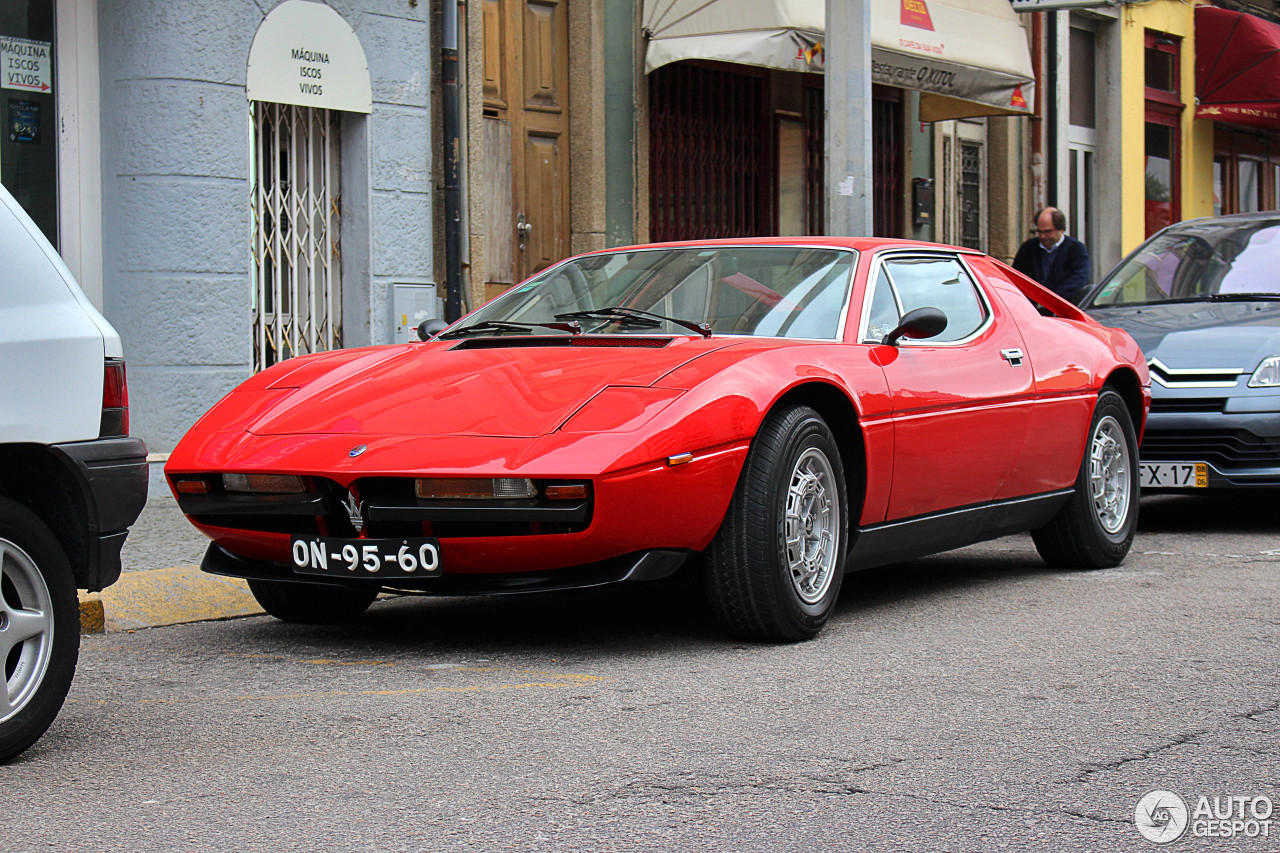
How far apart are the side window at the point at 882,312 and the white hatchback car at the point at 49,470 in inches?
108

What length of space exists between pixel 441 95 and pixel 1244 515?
5961mm

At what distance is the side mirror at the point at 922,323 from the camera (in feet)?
19.2

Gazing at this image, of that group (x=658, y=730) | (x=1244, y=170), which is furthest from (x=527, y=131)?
(x=1244, y=170)

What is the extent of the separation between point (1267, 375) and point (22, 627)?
20.9ft

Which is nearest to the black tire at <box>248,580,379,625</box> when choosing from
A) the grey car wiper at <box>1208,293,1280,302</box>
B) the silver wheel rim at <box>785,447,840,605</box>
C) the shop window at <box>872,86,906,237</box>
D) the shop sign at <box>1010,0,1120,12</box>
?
the silver wheel rim at <box>785,447,840,605</box>

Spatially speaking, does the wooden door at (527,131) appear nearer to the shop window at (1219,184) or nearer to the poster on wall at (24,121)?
the poster on wall at (24,121)

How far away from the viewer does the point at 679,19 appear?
1332 centimetres

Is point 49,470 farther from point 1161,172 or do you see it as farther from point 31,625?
point 1161,172

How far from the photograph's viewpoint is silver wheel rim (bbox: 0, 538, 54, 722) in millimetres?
3898

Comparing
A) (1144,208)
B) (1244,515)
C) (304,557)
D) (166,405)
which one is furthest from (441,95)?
(1144,208)

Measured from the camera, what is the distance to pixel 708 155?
47.9 feet

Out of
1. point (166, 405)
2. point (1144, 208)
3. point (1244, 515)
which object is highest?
point (1144, 208)

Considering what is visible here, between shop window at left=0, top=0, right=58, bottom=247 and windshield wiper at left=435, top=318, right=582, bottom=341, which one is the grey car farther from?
shop window at left=0, top=0, right=58, bottom=247

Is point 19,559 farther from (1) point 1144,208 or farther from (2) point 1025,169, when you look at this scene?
(1) point 1144,208
